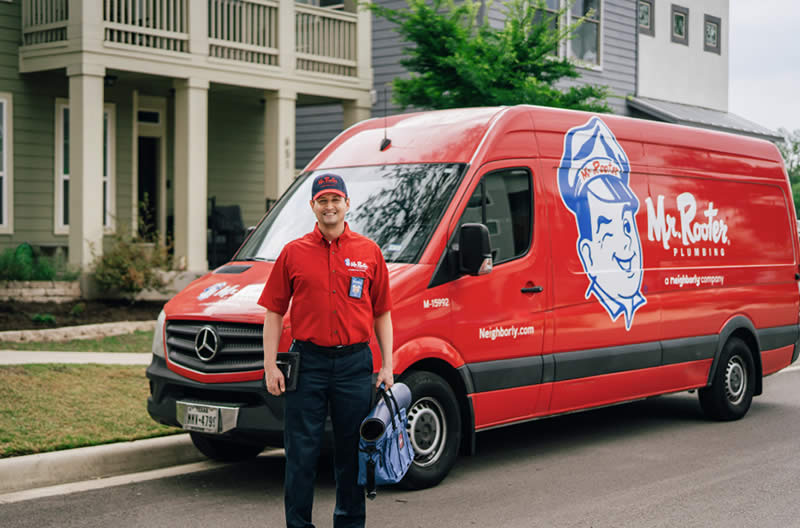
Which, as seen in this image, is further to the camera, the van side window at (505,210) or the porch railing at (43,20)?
the porch railing at (43,20)

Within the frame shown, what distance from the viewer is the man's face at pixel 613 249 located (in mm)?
8473

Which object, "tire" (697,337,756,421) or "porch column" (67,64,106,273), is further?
"porch column" (67,64,106,273)

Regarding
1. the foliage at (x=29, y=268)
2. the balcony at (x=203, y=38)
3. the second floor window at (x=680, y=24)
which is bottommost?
the foliage at (x=29, y=268)

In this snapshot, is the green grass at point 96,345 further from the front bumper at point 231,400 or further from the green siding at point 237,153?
the green siding at point 237,153

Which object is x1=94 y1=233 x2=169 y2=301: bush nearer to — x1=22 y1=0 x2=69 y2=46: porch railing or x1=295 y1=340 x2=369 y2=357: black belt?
x1=22 y1=0 x2=69 y2=46: porch railing

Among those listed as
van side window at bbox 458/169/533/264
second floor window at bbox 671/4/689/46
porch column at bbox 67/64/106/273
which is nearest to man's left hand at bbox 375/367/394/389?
van side window at bbox 458/169/533/264

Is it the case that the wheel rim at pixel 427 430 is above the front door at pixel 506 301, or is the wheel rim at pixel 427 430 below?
below

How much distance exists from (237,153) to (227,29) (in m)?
3.38

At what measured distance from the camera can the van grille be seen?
261 inches

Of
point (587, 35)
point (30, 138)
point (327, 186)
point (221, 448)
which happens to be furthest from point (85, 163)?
point (587, 35)

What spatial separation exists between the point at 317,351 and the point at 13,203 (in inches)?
520

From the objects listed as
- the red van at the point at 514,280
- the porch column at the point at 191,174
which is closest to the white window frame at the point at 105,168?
Answer: the porch column at the point at 191,174

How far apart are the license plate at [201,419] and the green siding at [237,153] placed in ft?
45.5

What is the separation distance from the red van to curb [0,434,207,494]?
30cm
